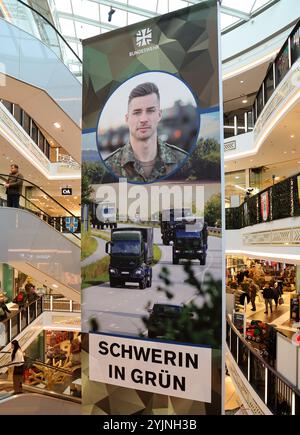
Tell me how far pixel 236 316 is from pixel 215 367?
28.8 ft

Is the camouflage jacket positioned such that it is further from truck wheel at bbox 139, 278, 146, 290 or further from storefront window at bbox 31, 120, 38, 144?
storefront window at bbox 31, 120, 38, 144

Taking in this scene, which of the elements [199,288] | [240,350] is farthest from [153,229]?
[240,350]

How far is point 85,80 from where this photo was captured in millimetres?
4055

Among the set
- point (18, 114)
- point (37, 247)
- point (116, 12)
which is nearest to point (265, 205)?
point (37, 247)

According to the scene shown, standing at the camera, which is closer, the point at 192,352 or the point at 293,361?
the point at 192,352

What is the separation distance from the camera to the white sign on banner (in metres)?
3.36

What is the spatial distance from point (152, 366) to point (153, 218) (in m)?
1.38

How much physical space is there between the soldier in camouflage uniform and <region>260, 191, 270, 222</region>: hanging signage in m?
6.66

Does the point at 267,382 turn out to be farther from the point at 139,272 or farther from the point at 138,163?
the point at 138,163

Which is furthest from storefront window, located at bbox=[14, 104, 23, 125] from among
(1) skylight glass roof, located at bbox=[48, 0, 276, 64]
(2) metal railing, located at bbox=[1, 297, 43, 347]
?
(2) metal railing, located at bbox=[1, 297, 43, 347]

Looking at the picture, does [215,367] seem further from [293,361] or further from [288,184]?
[288,184]

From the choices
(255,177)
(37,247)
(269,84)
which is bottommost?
(37,247)

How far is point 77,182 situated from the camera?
20.7 m

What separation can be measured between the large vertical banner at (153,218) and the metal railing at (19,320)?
30.7 ft
